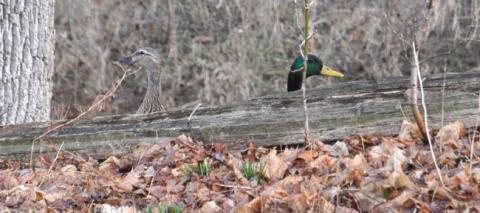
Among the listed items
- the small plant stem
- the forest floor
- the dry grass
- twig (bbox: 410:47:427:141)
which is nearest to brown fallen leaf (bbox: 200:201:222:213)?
the forest floor

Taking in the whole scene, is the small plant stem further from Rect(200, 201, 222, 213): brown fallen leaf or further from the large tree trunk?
the large tree trunk

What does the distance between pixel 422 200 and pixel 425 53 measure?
9975mm

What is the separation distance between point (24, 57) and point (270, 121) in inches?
107

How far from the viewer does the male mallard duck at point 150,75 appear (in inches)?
415

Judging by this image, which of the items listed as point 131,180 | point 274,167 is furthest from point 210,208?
point 131,180

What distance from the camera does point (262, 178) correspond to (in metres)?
5.98

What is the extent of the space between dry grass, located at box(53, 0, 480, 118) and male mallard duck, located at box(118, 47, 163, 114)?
3.43 meters

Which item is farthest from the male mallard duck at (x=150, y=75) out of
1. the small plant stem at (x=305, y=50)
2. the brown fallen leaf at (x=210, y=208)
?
the brown fallen leaf at (x=210, y=208)

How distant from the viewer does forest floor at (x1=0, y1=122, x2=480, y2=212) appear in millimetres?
5320

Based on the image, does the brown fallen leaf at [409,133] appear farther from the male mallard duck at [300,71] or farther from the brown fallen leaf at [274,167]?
the male mallard duck at [300,71]

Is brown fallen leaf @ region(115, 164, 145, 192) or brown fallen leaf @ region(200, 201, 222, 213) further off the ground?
brown fallen leaf @ region(115, 164, 145, 192)

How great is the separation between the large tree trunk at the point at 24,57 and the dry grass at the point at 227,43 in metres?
5.88

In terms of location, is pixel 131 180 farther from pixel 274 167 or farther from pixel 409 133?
pixel 409 133

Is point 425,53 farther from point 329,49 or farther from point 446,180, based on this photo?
point 446,180
